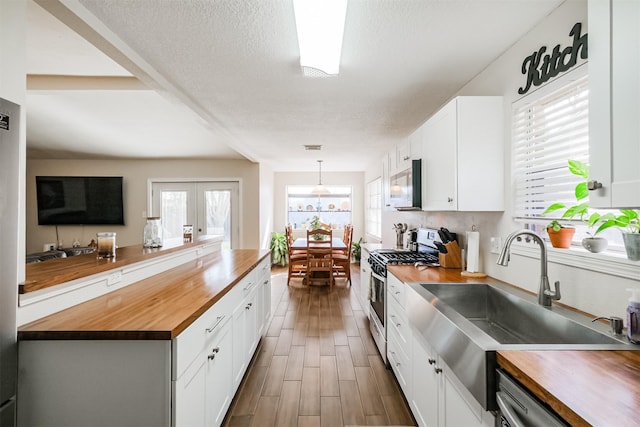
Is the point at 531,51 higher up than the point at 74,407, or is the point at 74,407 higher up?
the point at 531,51

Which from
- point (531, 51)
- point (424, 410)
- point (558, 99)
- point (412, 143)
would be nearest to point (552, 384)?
point (424, 410)

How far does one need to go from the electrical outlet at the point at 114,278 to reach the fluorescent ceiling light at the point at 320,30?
5.46 ft

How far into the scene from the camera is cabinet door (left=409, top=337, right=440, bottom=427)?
147 cm

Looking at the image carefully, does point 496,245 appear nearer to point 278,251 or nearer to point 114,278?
point 114,278

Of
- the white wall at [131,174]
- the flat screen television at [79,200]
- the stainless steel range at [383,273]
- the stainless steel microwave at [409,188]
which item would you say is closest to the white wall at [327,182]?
the white wall at [131,174]

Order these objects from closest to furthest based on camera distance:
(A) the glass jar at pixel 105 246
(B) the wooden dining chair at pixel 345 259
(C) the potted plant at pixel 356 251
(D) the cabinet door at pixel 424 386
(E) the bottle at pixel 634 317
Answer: (E) the bottle at pixel 634 317 < (D) the cabinet door at pixel 424 386 < (A) the glass jar at pixel 105 246 < (B) the wooden dining chair at pixel 345 259 < (C) the potted plant at pixel 356 251

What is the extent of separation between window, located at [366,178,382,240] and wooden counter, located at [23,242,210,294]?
4638 millimetres

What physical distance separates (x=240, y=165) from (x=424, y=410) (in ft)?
17.4

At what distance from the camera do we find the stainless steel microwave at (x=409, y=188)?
8.11ft

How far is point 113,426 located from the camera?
1101 mm

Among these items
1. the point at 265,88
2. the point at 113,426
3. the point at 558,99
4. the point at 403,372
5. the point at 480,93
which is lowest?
the point at 403,372

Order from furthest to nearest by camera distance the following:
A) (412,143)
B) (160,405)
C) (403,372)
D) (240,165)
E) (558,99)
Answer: (240,165), (412,143), (403,372), (558,99), (160,405)

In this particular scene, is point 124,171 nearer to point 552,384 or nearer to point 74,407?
point 74,407

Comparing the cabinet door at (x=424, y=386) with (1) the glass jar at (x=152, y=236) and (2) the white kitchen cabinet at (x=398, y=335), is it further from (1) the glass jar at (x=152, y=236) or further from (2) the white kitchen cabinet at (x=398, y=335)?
(1) the glass jar at (x=152, y=236)
